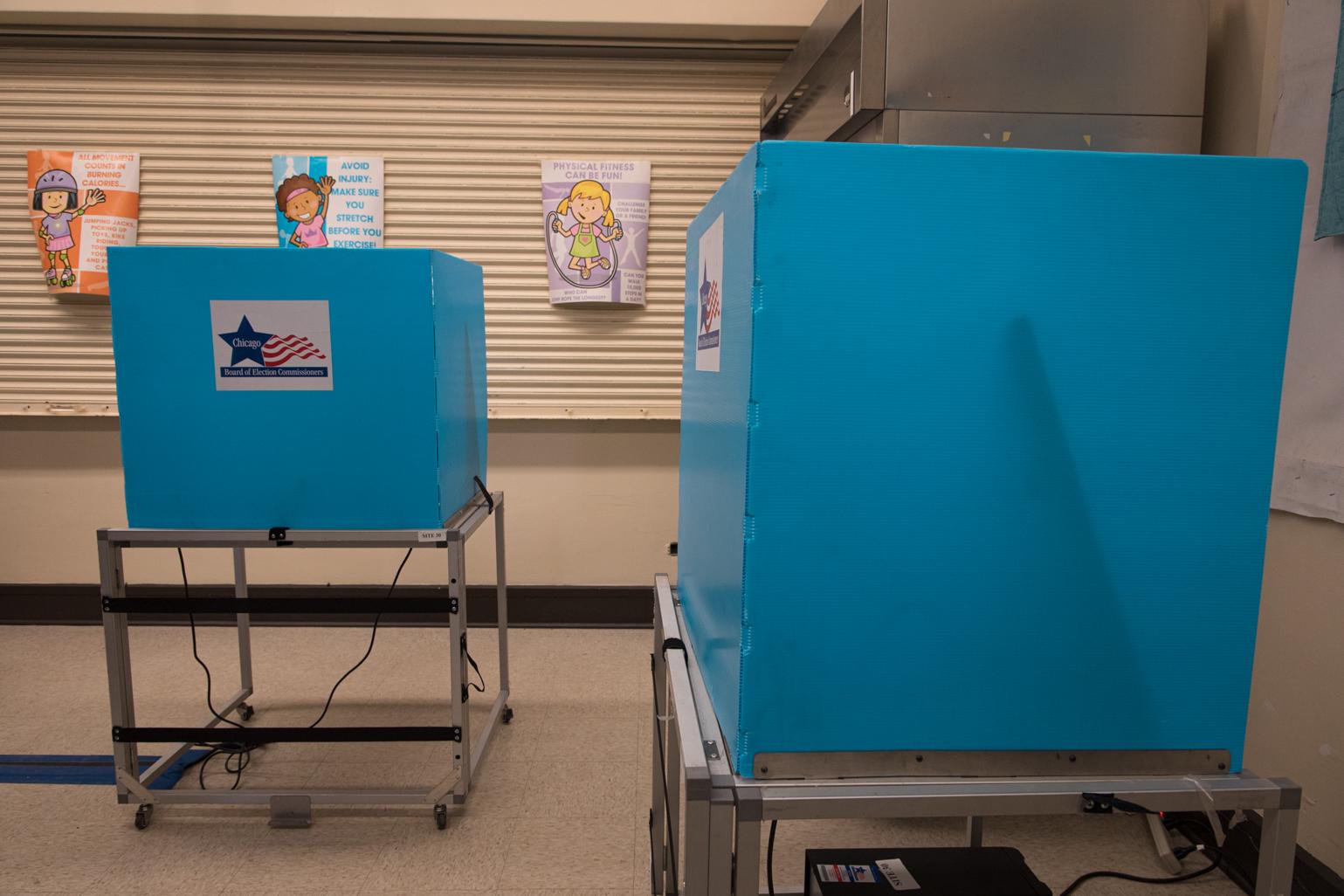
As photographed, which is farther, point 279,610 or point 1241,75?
point 279,610

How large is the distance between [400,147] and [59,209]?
1.28 metres

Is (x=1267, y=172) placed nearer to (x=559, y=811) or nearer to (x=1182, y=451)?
(x=1182, y=451)

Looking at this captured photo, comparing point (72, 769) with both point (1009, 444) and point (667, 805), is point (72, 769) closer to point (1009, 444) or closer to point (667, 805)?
point (667, 805)

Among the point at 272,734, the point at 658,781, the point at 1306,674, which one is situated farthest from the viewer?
the point at 272,734

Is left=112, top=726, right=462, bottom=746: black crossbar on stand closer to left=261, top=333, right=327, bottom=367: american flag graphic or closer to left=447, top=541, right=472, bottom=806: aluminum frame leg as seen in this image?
left=447, top=541, right=472, bottom=806: aluminum frame leg

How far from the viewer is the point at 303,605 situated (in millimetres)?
1930

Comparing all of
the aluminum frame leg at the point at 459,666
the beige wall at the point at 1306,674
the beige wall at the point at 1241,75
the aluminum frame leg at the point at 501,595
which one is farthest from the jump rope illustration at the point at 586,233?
the beige wall at the point at 1306,674

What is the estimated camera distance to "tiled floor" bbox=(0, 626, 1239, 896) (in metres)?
1.75

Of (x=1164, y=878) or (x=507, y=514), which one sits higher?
(x=507, y=514)

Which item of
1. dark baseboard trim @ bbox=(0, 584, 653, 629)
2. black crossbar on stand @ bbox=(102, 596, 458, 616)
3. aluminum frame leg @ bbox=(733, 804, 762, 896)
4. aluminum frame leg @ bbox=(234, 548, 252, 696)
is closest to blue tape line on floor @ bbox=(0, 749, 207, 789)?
aluminum frame leg @ bbox=(234, 548, 252, 696)

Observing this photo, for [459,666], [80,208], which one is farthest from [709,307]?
[80,208]

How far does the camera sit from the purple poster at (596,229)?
301 cm

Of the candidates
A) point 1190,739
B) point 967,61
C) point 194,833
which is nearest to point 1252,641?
point 1190,739

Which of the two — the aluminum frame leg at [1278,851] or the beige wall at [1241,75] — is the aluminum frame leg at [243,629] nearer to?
the aluminum frame leg at [1278,851]
